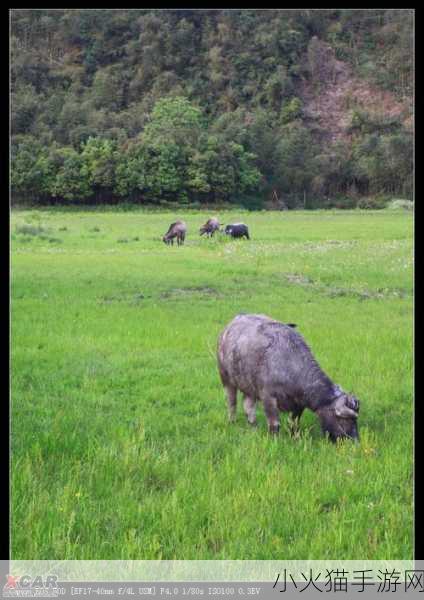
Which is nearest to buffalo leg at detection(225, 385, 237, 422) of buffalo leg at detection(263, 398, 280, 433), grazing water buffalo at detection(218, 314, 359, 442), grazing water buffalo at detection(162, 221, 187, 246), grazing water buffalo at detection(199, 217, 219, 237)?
grazing water buffalo at detection(218, 314, 359, 442)

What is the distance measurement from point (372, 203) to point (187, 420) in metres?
10.1

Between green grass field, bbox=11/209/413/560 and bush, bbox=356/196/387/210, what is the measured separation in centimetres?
28

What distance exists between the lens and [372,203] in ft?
48.3

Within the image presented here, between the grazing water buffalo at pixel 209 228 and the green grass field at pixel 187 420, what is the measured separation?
3.67 feet

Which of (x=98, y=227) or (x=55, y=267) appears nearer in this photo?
(x=98, y=227)

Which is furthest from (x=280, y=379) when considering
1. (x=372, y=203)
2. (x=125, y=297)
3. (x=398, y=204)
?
(x=372, y=203)

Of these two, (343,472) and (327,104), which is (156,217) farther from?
(343,472)

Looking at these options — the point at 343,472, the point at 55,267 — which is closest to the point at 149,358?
the point at 343,472

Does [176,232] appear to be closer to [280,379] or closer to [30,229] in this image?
[30,229]

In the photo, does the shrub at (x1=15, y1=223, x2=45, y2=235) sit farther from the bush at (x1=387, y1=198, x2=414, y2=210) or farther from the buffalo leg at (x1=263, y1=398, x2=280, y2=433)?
the buffalo leg at (x1=263, y1=398, x2=280, y2=433)

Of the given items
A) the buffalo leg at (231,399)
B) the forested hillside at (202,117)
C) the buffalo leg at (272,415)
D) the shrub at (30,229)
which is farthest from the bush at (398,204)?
the shrub at (30,229)

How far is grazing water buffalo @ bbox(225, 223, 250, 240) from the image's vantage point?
57.8 ft
